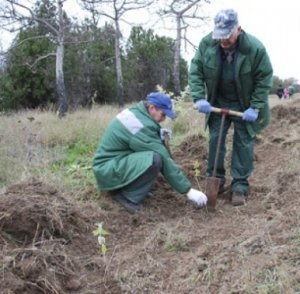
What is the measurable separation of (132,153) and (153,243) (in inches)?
38.5

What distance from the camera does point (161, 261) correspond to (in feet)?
11.1

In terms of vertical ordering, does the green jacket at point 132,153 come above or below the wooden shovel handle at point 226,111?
below

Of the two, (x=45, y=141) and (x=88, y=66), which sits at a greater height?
(x=88, y=66)

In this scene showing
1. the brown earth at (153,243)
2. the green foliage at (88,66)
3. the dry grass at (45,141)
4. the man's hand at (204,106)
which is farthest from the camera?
the green foliage at (88,66)

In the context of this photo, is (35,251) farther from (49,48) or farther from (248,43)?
(49,48)

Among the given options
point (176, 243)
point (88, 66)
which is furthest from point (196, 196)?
point (88, 66)

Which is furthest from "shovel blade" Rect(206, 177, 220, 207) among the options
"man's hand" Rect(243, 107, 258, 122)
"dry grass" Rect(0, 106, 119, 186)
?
"dry grass" Rect(0, 106, 119, 186)

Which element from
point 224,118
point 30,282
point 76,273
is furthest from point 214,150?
point 30,282

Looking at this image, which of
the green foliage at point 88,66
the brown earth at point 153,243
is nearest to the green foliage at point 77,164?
the brown earth at point 153,243

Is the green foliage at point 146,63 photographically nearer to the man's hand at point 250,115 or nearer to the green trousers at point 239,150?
the green trousers at point 239,150

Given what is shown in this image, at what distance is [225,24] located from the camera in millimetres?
4340

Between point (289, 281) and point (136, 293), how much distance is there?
88 cm

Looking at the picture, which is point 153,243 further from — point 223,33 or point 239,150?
point 223,33

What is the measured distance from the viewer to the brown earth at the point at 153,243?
2.89m
